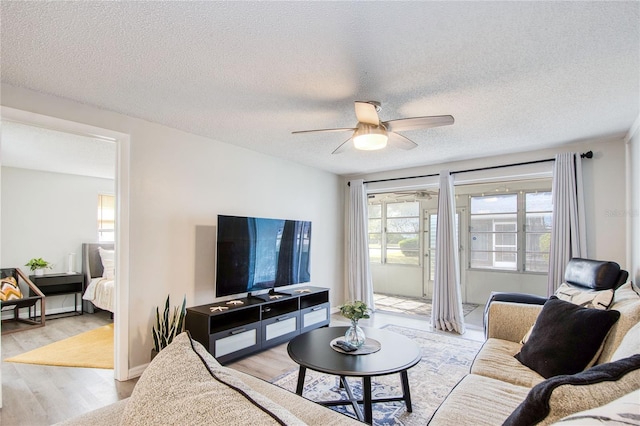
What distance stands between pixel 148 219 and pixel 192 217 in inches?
18.6

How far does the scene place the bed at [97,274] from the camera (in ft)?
16.3

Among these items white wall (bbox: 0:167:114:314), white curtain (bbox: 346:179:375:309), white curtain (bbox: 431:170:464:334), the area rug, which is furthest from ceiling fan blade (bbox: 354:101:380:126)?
white wall (bbox: 0:167:114:314)

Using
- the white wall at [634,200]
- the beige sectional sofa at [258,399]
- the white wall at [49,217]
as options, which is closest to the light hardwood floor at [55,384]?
the white wall at [49,217]

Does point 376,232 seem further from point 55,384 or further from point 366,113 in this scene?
point 55,384

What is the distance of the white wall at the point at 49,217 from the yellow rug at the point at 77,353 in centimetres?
197

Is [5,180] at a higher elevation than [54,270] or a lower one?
higher

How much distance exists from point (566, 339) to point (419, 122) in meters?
1.62

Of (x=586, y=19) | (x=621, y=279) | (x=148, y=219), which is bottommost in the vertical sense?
(x=621, y=279)

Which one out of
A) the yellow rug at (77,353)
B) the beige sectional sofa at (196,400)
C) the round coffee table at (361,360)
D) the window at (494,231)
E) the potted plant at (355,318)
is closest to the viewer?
the beige sectional sofa at (196,400)

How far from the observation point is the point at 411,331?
176 inches

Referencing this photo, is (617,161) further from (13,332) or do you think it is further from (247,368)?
(13,332)

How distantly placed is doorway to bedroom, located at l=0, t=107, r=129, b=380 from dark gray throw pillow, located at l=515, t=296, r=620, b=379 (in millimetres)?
4175

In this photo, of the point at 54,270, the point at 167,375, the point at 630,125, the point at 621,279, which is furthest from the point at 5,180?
the point at 630,125

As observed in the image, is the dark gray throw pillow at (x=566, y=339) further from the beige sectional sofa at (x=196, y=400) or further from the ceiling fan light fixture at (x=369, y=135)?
the ceiling fan light fixture at (x=369, y=135)
